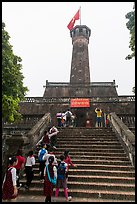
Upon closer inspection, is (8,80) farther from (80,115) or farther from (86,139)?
(80,115)

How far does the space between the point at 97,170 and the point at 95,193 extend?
52.0 inches

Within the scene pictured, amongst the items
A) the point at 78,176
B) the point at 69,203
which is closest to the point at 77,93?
the point at 78,176

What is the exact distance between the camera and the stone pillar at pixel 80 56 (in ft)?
87.3

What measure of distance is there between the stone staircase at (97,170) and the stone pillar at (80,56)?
1636cm

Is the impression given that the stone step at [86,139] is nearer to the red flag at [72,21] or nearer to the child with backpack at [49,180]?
the child with backpack at [49,180]

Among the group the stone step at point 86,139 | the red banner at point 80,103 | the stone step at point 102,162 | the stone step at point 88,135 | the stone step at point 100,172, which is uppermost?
the red banner at point 80,103

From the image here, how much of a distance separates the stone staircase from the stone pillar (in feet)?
53.7

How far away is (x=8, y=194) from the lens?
4402 millimetres

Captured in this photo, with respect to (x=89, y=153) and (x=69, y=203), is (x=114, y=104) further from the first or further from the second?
(x=69, y=203)

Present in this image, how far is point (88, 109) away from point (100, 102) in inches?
54.1

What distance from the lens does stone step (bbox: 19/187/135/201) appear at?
17.7 feet

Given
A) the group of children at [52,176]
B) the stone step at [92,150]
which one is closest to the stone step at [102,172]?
the group of children at [52,176]

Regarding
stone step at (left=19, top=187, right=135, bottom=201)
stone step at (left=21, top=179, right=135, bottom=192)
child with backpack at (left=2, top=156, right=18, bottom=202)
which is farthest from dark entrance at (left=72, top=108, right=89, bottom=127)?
child with backpack at (left=2, top=156, right=18, bottom=202)

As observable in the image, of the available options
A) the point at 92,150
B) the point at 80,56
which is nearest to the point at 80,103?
the point at 92,150
